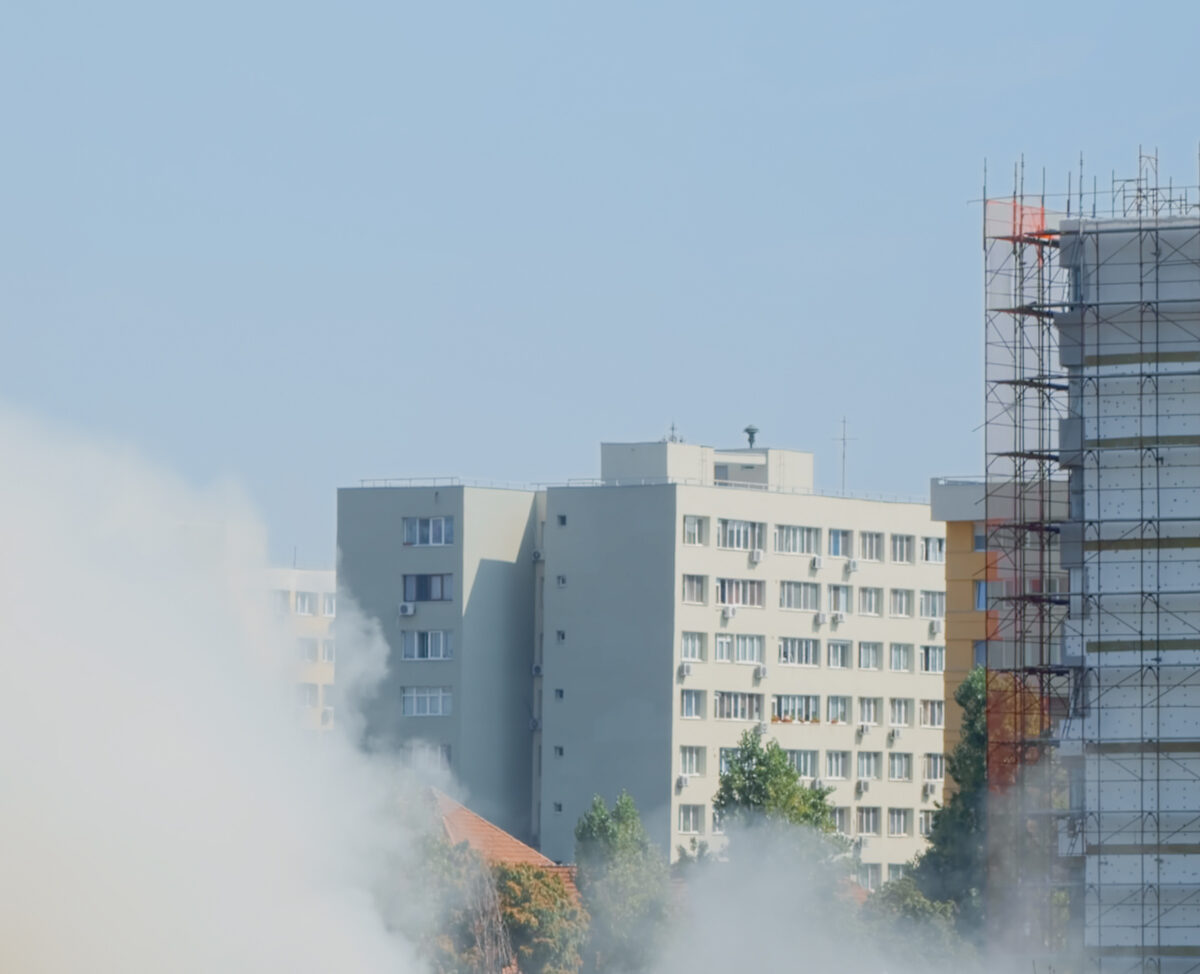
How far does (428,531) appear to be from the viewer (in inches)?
3381

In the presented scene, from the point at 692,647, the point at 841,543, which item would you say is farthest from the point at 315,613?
the point at 692,647

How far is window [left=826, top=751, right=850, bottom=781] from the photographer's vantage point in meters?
88.4

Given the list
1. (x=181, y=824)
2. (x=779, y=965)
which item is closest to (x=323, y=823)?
(x=181, y=824)

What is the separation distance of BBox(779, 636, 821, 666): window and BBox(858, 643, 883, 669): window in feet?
6.30

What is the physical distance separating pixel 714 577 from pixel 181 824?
58.0 metres

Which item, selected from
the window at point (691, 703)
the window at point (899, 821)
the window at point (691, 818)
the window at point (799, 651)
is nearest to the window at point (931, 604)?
the window at point (799, 651)

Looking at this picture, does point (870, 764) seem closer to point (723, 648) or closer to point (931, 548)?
point (723, 648)

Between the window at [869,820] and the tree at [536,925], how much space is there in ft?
140

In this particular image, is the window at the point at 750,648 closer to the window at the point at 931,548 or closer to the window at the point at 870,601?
the window at the point at 870,601

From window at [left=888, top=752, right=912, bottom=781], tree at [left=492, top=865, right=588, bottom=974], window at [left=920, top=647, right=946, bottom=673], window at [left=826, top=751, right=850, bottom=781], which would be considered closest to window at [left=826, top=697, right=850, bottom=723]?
window at [left=826, top=751, right=850, bottom=781]

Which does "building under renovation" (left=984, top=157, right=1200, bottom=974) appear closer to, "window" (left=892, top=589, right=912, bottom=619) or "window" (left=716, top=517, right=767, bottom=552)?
"window" (left=716, top=517, right=767, bottom=552)

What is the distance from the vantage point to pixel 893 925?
166 feet

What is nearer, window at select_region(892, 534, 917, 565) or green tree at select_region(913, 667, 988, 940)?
green tree at select_region(913, 667, 988, 940)

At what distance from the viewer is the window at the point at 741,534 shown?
283 ft
